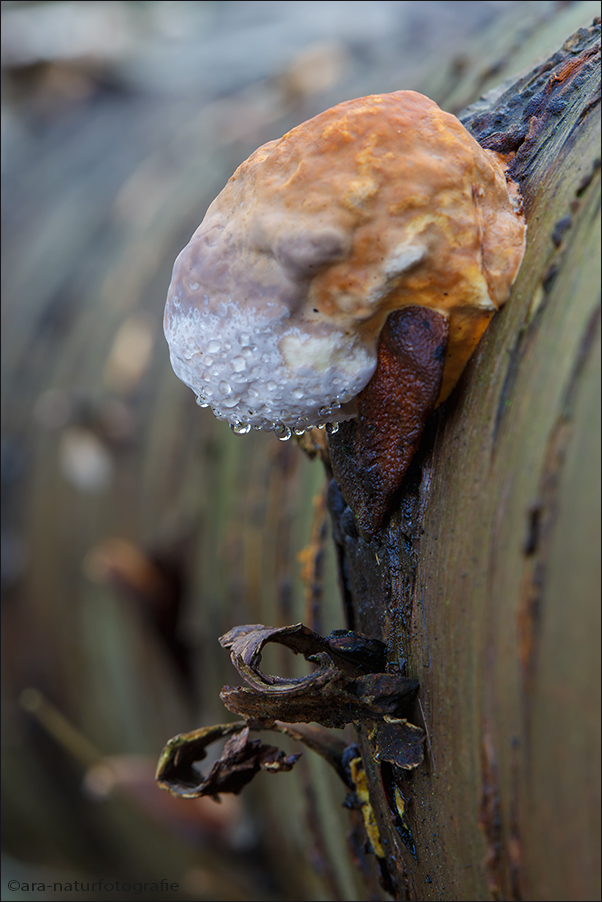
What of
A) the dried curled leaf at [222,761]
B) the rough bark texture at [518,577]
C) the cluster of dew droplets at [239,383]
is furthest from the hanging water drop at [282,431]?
the dried curled leaf at [222,761]

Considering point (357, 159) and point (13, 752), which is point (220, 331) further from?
point (13, 752)

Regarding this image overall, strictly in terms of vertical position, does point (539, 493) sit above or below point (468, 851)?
above

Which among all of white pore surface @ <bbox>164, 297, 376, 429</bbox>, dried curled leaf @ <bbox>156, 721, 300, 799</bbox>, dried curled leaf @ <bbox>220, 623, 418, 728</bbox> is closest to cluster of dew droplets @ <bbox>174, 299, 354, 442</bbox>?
white pore surface @ <bbox>164, 297, 376, 429</bbox>

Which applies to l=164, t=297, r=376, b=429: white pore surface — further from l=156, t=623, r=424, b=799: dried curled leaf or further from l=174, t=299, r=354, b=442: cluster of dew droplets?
l=156, t=623, r=424, b=799: dried curled leaf

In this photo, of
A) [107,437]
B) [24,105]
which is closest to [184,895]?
[107,437]

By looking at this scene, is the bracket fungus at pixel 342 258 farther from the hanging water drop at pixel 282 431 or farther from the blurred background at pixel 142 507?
the blurred background at pixel 142 507
